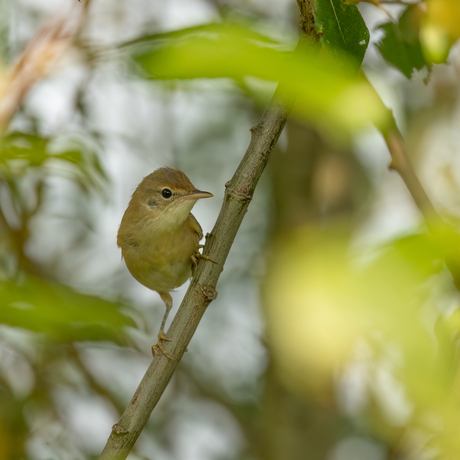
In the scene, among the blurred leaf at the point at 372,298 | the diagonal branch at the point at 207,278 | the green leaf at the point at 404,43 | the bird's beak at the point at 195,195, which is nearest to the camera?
the blurred leaf at the point at 372,298

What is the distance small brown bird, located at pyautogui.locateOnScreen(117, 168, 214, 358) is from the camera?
14.3 ft

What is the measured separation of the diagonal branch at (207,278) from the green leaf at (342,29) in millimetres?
467

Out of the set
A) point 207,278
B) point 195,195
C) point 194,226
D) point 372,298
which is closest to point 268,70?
point 372,298

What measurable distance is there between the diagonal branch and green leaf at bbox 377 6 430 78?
65 centimetres

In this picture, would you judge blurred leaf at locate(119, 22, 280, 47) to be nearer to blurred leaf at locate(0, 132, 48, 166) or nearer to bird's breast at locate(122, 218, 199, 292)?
blurred leaf at locate(0, 132, 48, 166)

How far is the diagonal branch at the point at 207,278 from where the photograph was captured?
218cm

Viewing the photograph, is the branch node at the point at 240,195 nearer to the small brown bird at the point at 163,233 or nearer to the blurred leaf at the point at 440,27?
the blurred leaf at the point at 440,27

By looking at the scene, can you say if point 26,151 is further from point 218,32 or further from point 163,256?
point 163,256

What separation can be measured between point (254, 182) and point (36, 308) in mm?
1169

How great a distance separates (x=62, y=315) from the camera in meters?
1.26

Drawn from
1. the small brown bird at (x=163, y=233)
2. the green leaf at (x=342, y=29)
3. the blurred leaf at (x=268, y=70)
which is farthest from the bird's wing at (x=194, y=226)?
the blurred leaf at (x=268, y=70)

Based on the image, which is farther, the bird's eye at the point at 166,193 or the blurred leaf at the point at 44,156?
the bird's eye at the point at 166,193

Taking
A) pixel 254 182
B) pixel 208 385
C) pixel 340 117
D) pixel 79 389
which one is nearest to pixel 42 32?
pixel 254 182

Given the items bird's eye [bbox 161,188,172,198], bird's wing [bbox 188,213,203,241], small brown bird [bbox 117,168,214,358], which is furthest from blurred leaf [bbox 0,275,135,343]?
bird's eye [bbox 161,188,172,198]
